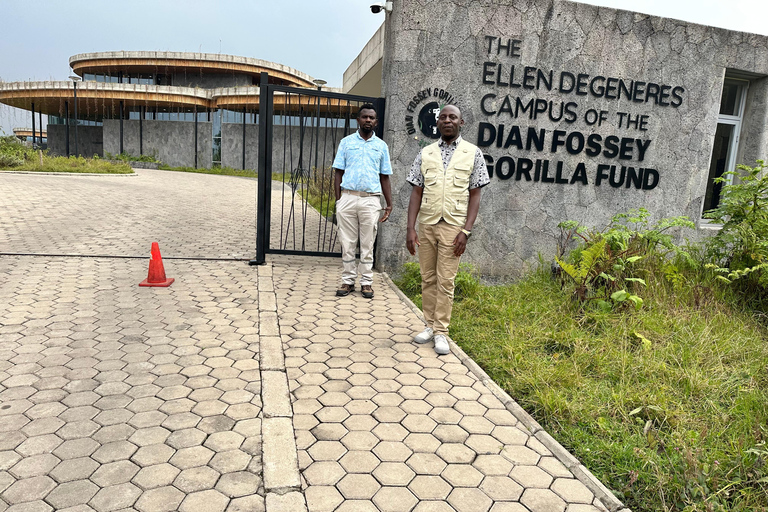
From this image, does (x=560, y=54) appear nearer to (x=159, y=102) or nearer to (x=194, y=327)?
(x=194, y=327)

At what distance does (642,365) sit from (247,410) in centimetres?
289

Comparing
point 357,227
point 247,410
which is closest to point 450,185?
point 357,227

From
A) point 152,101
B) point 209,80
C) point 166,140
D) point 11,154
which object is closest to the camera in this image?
point 11,154

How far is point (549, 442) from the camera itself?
9.98 feet

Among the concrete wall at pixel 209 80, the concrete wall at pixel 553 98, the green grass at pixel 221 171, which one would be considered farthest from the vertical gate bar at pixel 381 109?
the concrete wall at pixel 209 80

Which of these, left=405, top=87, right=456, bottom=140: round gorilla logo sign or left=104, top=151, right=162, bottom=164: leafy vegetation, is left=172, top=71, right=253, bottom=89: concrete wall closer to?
left=104, top=151, right=162, bottom=164: leafy vegetation

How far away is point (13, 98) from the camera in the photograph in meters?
31.5

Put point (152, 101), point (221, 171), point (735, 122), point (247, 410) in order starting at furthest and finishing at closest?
point (152, 101) → point (221, 171) → point (735, 122) → point (247, 410)

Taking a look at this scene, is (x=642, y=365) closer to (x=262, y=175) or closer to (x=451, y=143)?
(x=451, y=143)

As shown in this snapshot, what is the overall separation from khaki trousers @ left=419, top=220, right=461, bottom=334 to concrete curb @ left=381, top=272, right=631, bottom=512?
1.01 feet

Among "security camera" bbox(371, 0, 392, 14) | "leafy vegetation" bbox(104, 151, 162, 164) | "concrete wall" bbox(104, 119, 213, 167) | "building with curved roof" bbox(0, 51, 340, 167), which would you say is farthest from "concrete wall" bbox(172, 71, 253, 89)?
"security camera" bbox(371, 0, 392, 14)

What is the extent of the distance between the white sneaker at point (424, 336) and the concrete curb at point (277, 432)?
1118 mm

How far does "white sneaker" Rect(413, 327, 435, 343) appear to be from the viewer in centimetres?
446

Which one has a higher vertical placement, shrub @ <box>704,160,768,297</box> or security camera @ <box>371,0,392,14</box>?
security camera @ <box>371,0,392,14</box>
